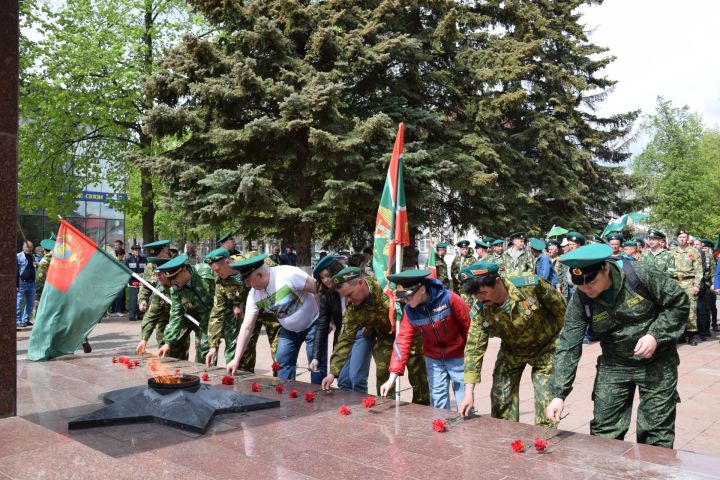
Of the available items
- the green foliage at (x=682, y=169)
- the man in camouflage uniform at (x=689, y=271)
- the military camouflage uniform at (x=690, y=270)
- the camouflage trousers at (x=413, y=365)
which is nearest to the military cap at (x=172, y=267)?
the camouflage trousers at (x=413, y=365)

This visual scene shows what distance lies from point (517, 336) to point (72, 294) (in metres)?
4.39

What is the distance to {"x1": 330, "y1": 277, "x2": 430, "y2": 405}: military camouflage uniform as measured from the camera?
559 cm

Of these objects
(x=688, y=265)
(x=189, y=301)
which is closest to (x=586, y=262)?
(x=189, y=301)

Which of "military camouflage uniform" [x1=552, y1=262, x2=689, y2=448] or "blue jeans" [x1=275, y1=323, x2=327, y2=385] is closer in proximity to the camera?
"military camouflage uniform" [x1=552, y1=262, x2=689, y2=448]

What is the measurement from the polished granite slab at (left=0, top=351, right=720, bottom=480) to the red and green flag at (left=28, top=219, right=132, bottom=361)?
0.97m

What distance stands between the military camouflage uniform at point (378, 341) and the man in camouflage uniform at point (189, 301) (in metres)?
2.20

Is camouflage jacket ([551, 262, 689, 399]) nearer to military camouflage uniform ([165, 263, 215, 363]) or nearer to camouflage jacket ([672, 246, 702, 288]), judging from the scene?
military camouflage uniform ([165, 263, 215, 363])

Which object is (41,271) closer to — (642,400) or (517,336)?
(517,336)

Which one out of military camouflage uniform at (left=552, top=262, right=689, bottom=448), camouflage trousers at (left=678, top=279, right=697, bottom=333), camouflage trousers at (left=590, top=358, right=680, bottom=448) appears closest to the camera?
military camouflage uniform at (left=552, top=262, right=689, bottom=448)

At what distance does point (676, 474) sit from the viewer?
10.7 feet

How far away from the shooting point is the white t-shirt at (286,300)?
6086mm

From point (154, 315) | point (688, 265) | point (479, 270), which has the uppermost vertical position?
point (479, 270)

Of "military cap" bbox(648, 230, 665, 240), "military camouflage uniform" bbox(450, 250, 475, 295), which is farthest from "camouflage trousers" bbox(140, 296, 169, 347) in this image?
"military cap" bbox(648, 230, 665, 240)

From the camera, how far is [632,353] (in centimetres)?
396
